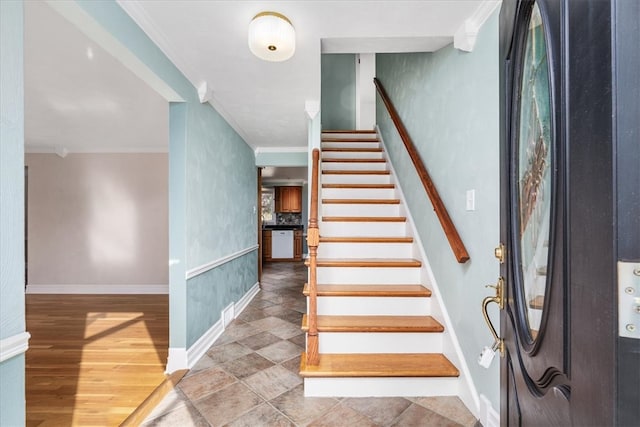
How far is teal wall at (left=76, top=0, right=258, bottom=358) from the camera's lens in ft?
5.72

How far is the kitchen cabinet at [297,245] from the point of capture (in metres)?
7.80

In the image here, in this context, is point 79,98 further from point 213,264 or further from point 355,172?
point 355,172

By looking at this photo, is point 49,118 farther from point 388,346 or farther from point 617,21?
point 617,21

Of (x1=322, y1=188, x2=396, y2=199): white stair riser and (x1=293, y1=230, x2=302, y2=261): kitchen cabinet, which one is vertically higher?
(x1=322, y1=188, x2=396, y2=199): white stair riser

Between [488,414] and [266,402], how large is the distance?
1219 mm

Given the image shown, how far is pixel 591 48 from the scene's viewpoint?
45cm

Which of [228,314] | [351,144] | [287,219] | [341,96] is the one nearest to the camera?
[228,314]

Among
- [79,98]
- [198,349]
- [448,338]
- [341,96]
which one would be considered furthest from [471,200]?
[341,96]

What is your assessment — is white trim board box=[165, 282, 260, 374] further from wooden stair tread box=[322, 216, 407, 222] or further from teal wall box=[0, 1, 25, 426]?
wooden stair tread box=[322, 216, 407, 222]

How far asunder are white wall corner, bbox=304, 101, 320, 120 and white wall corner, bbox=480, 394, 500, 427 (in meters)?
2.48

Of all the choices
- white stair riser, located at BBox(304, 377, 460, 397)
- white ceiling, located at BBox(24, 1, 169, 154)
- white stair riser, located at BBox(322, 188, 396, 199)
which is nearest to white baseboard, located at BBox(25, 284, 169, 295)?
white ceiling, located at BBox(24, 1, 169, 154)

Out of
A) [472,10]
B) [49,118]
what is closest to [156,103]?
[49,118]

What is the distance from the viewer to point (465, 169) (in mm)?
1687

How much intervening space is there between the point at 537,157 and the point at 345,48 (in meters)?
1.58
